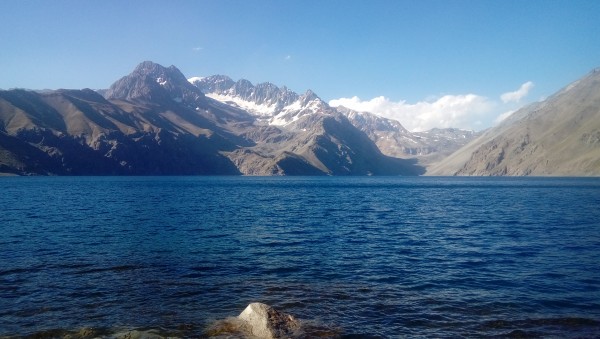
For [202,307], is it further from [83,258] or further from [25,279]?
[83,258]

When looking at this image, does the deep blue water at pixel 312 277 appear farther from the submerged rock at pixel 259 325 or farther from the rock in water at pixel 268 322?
the rock in water at pixel 268 322

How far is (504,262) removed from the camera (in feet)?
122

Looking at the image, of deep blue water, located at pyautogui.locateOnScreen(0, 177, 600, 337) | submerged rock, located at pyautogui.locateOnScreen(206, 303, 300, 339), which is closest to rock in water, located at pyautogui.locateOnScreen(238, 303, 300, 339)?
submerged rock, located at pyautogui.locateOnScreen(206, 303, 300, 339)

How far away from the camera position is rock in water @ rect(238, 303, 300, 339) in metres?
20.7

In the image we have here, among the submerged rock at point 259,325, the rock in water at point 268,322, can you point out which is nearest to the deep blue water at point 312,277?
the submerged rock at point 259,325

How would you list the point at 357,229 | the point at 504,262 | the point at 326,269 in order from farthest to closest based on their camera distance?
the point at 357,229
the point at 504,262
the point at 326,269

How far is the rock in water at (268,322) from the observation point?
20734mm

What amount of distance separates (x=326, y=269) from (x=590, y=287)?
19.4 metres

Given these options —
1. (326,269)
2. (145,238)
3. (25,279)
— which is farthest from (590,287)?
(145,238)

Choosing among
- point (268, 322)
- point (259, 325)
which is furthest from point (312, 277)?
point (259, 325)

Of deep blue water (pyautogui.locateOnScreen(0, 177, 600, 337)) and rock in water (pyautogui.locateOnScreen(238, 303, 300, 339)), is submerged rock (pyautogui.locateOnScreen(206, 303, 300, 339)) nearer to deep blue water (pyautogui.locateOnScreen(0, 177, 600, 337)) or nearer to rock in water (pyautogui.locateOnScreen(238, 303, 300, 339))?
rock in water (pyautogui.locateOnScreen(238, 303, 300, 339))

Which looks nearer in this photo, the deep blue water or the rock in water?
the rock in water

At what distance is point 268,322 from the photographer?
21.1 meters

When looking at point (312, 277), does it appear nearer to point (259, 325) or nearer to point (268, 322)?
point (268, 322)
